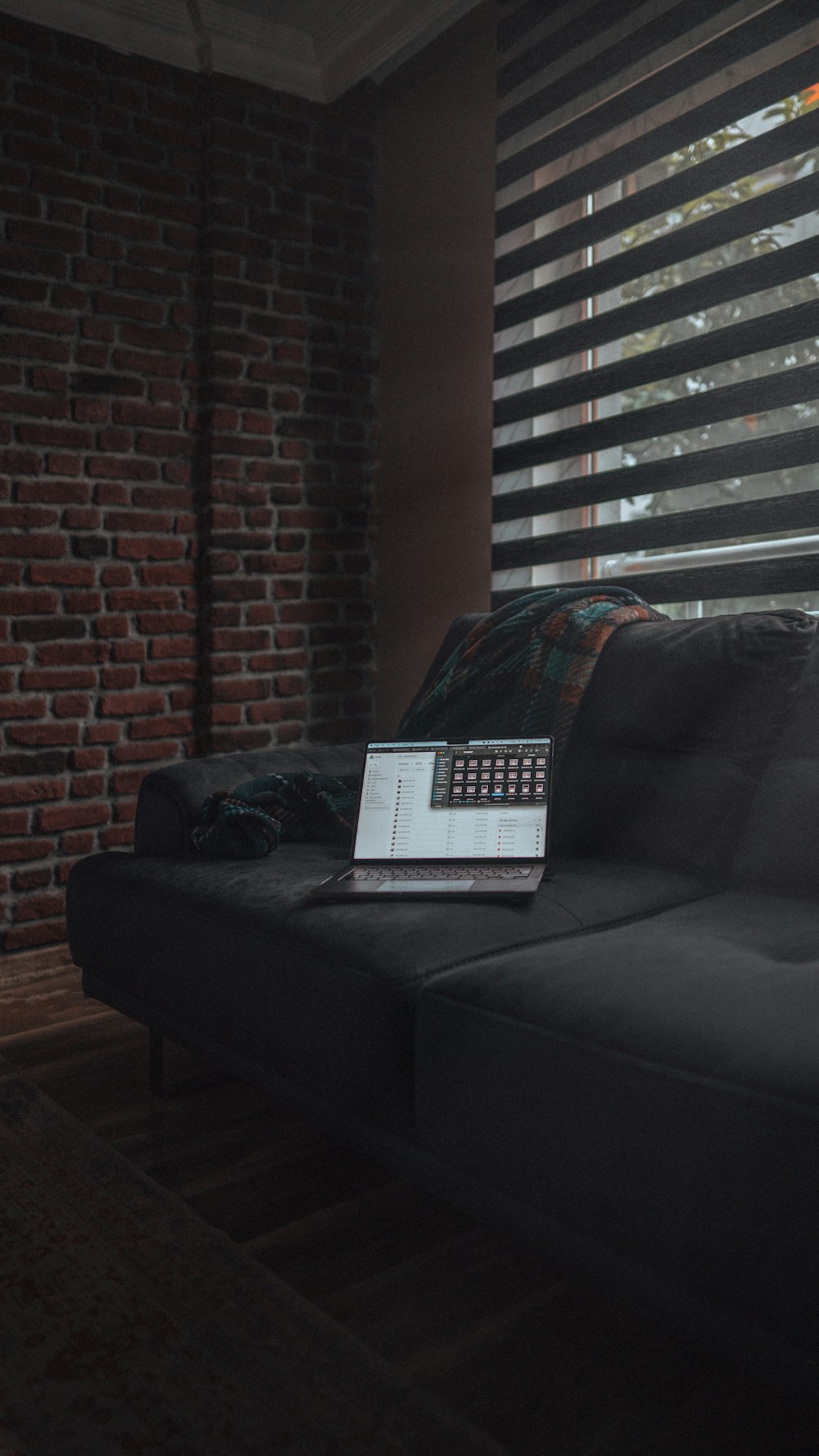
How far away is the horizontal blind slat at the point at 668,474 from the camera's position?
2131 mm

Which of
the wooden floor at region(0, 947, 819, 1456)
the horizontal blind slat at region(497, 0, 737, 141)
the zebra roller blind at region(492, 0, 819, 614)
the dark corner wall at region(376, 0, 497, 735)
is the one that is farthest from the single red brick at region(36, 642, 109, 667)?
the horizontal blind slat at region(497, 0, 737, 141)

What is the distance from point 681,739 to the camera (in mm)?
1697

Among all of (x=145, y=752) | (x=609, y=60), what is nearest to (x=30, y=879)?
(x=145, y=752)

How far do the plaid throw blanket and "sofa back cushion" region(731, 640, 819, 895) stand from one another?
0.34 metres

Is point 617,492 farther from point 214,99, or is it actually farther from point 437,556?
point 214,99

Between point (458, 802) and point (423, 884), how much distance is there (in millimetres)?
190

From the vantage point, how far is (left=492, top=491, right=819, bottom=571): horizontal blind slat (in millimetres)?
2139

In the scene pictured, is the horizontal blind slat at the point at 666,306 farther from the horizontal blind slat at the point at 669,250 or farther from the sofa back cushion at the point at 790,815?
the sofa back cushion at the point at 790,815

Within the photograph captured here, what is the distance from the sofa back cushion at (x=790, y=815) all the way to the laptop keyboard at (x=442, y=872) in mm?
335

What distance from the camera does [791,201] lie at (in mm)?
2080

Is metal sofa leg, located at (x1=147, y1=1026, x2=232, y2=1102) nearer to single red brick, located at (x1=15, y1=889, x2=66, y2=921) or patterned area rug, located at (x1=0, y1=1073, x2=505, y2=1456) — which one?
single red brick, located at (x1=15, y1=889, x2=66, y2=921)

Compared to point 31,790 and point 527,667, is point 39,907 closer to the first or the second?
point 31,790

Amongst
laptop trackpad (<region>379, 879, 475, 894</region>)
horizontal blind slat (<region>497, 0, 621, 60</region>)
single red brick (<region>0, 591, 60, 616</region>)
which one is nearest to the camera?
laptop trackpad (<region>379, 879, 475, 894</region>)

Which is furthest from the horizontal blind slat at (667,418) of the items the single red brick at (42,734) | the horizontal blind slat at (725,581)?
the single red brick at (42,734)
